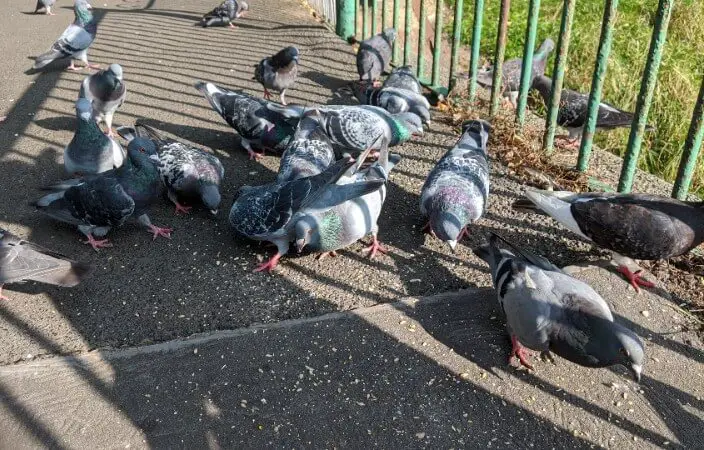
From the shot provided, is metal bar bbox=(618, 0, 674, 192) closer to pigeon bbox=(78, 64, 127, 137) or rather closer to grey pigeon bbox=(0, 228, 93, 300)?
grey pigeon bbox=(0, 228, 93, 300)

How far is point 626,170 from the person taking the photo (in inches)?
173

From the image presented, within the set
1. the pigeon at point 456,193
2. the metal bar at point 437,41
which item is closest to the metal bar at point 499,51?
the metal bar at point 437,41

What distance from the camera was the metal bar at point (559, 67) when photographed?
472 cm

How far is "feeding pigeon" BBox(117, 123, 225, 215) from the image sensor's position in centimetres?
454

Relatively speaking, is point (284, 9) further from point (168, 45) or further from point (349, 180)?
point (349, 180)

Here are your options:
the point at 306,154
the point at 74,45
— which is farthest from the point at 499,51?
the point at 74,45

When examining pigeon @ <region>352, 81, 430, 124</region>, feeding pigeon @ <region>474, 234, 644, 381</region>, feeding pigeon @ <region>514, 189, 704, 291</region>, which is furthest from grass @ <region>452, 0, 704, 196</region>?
feeding pigeon @ <region>474, 234, 644, 381</region>

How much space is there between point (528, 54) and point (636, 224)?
226 centimetres

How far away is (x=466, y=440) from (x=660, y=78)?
24.0 ft

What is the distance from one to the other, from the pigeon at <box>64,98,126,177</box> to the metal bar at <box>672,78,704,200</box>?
443 cm

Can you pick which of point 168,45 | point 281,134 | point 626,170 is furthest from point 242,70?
point 626,170

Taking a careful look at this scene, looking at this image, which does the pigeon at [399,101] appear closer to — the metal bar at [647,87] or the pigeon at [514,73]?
the pigeon at [514,73]

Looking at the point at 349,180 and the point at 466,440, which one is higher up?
the point at 349,180

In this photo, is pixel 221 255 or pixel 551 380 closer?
pixel 551 380
